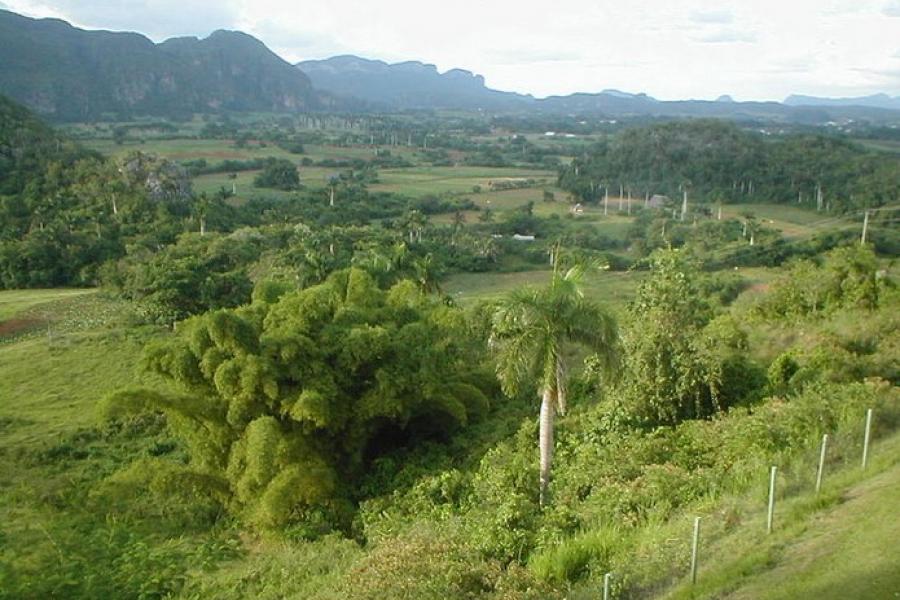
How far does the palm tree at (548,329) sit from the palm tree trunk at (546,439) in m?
0.02

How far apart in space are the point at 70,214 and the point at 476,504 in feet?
149

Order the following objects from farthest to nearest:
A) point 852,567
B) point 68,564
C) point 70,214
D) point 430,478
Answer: point 70,214 < point 430,478 < point 68,564 < point 852,567

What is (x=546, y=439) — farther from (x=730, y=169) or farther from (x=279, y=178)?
(x=730, y=169)

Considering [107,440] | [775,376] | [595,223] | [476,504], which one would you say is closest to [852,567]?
[476,504]

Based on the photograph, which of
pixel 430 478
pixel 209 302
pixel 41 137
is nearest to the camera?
pixel 430 478

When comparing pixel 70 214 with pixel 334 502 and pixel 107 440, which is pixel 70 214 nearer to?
pixel 107 440

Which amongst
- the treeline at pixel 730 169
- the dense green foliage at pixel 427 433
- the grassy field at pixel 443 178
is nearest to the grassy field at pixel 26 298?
the dense green foliage at pixel 427 433

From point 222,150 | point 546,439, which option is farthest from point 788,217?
point 222,150

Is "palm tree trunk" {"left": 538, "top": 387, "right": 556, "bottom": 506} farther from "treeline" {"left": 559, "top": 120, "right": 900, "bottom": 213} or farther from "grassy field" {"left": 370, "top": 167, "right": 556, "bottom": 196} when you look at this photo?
"grassy field" {"left": 370, "top": 167, "right": 556, "bottom": 196}

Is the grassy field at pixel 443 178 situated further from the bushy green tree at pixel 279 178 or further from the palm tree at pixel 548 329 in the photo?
the palm tree at pixel 548 329

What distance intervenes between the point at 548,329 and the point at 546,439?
178 cm

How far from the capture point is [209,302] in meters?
30.1

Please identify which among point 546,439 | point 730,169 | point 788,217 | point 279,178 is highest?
point 546,439

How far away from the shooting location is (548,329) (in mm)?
12047
